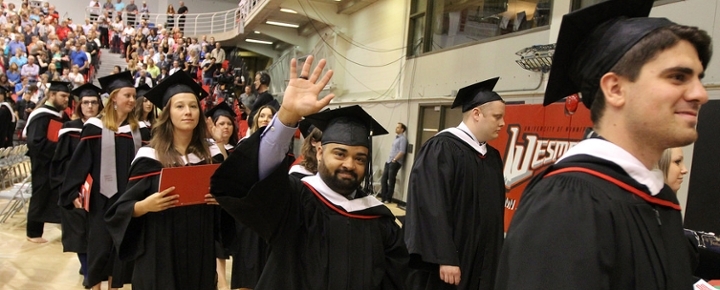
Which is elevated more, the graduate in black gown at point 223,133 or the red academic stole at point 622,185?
the red academic stole at point 622,185

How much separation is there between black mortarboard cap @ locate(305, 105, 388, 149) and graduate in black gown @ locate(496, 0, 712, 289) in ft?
3.97

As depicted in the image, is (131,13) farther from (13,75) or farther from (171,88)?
(171,88)

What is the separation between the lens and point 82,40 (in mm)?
17734

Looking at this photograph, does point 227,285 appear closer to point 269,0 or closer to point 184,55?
point 269,0

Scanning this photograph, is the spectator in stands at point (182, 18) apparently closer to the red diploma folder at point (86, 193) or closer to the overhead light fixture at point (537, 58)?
the overhead light fixture at point (537, 58)

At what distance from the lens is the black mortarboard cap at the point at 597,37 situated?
51.7 inches

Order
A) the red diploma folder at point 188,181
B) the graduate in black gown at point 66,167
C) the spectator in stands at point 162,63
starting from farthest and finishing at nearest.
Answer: the spectator in stands at point 162,63
the graduate in black gown at point 66,167
the red diploma folder at point 188,181

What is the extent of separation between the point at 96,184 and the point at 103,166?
19 centimetres

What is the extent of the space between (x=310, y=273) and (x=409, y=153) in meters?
10.00

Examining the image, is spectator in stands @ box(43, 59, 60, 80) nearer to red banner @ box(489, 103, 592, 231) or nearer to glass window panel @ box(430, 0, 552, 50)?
glass window panel @ box(430, 0, 552, 50)

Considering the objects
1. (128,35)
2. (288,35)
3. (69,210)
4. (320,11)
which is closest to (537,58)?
(69,210)

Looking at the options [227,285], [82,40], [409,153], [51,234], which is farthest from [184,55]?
[227,285]

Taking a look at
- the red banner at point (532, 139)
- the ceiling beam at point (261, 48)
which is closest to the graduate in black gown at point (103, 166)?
the red banner at point (532, 139)

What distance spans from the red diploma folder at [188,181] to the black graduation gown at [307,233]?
0.79 m
